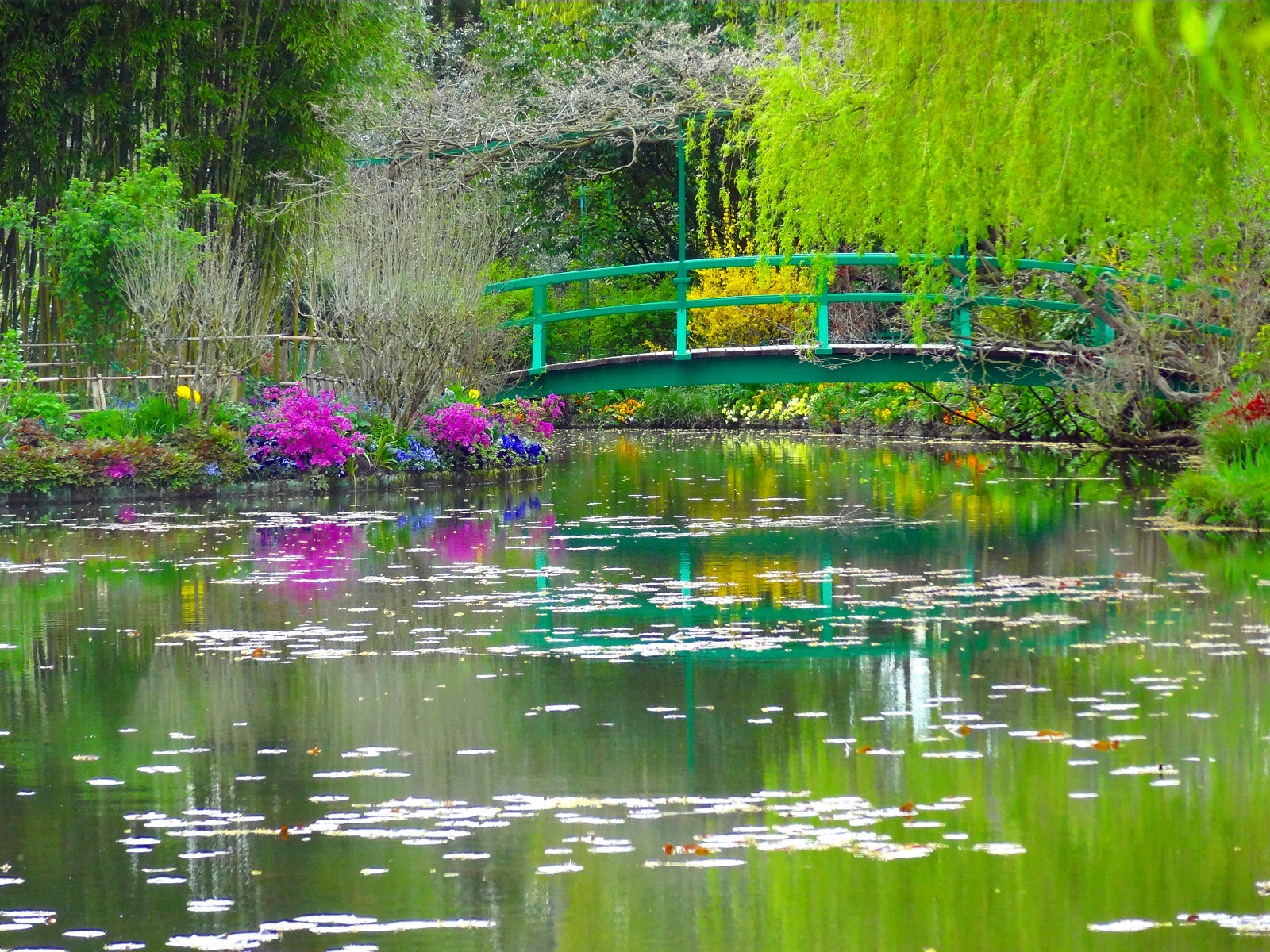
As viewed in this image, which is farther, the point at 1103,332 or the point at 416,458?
the point at 1103,332

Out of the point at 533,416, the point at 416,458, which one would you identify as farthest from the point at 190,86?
the point at 533,416

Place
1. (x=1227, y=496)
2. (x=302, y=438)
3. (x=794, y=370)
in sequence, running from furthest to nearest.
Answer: (x=794, y=370)
(x=302, y=438)
(x=1227, y=496)

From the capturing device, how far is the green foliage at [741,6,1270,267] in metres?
9.81

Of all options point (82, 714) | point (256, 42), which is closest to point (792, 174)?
point (256, 42)

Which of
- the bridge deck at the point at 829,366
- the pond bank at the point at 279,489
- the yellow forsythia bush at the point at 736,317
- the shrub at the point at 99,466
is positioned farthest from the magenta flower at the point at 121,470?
the yellow forsythia bush at the point at 736,317

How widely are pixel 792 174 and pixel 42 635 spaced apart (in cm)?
886

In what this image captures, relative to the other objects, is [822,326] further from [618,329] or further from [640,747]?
[640,747]

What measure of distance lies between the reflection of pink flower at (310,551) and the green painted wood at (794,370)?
33.0ft

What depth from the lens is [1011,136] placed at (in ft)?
36.1

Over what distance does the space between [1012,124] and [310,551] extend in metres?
6.19

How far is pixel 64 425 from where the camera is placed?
61.8 ft

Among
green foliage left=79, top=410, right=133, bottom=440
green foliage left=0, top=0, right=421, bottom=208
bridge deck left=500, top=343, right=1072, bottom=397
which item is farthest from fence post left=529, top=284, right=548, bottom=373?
green foliage left=79, top=410, right=133, bottom=440

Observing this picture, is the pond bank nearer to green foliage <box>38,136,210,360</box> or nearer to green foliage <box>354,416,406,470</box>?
green foliage <box>354,416,406,470</box>

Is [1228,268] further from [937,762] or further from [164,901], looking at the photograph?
[164,901]
